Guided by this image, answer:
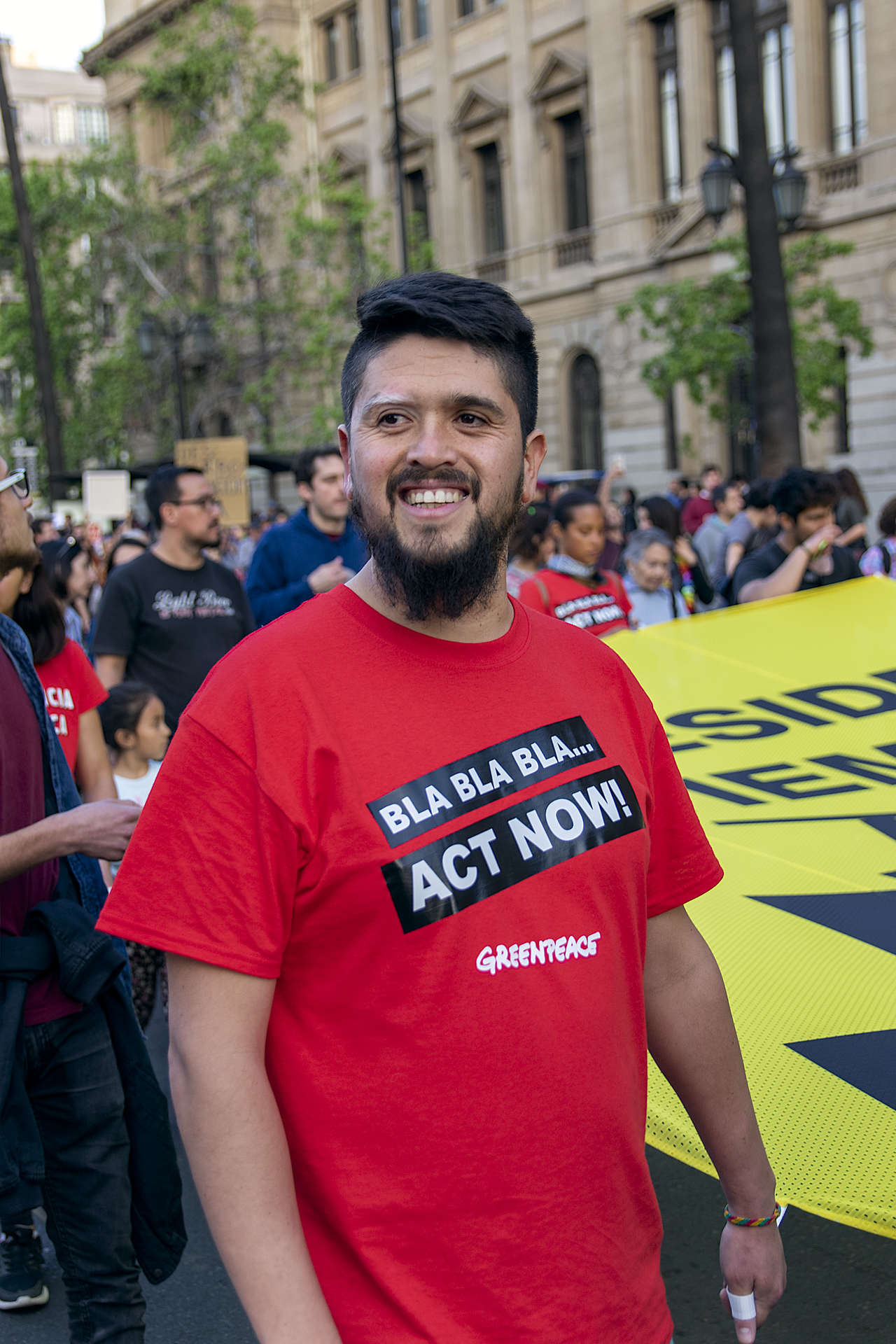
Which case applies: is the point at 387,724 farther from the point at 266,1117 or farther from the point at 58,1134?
the point at 58,1134

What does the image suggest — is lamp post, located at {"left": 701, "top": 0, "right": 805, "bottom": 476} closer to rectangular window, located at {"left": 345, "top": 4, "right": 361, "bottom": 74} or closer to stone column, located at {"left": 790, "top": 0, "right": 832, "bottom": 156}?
stone column, located at {"left": 790, "top": 0, "right": 832, "bottom": 156}

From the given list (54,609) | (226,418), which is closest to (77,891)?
(54,609)

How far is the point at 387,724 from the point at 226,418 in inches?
1676

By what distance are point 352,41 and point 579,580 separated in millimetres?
35392

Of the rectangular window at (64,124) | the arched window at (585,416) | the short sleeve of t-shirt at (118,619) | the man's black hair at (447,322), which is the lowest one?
the short sleeve of t-shirt at (118,619)

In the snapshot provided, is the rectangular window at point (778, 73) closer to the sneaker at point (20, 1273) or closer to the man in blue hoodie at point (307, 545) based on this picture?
the man in blue hoodie at point (307, 545)

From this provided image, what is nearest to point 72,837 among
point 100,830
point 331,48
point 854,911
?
point 100,830

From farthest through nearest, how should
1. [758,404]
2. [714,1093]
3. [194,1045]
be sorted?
1. [758,404]
2. [714,1093]
3. [194,1045]

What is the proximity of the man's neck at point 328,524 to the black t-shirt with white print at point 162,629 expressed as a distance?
82 centimetres

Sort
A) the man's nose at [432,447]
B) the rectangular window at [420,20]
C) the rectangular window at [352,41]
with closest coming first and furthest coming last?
the man's nose at [432,447] < the rectangular window at [420,20] < the rectangular window at [352,41]

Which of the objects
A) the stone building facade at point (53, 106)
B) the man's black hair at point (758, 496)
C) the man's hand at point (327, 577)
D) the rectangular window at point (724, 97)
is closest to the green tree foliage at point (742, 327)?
the rectangular window at point (724, 97)

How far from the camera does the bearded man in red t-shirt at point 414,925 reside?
1596 mm

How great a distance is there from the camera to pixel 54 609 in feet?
12.7

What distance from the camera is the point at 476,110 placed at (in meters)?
33.2
